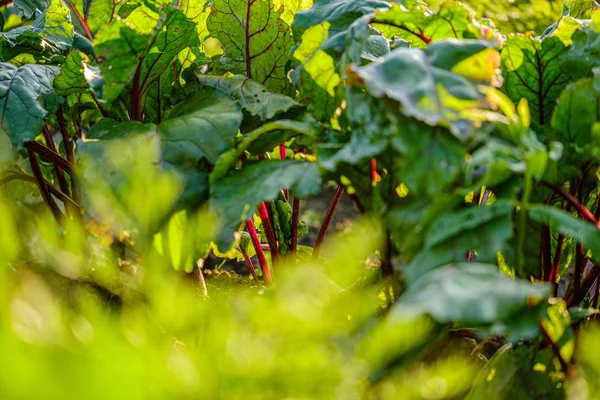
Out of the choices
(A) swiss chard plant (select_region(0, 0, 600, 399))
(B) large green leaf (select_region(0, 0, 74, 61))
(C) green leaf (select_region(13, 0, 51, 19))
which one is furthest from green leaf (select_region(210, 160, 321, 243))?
(C) green leaf (select_region(13, 0, 51, 19))

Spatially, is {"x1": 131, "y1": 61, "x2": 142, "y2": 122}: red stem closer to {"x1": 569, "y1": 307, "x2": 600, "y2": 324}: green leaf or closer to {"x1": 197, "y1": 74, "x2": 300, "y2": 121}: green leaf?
{"x1": 197, "y1": 74, "x2": 300, "y2": 121}: green leaf

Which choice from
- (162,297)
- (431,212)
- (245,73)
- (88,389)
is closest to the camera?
(88,389)

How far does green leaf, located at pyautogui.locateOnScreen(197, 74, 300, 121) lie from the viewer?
0.94m

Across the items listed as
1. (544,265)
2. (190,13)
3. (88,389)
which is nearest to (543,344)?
(544,265)

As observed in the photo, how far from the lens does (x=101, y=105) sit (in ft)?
3.54

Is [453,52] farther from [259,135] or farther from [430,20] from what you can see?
[259,135]

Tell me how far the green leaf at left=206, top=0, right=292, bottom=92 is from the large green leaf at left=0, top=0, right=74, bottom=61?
0.31m

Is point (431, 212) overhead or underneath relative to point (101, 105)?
overhead

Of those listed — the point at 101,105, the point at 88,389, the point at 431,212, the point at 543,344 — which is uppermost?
the point at 88,389

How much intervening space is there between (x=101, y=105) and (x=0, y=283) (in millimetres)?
788

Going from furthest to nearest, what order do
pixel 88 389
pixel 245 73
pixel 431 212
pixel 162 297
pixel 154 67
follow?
1. pixel 245 73
2. pixel 154 67
3. pixel 431 212
4. pixel 162 297
5. pixel 88 389

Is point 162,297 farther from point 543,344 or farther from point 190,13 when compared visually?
point 190,13

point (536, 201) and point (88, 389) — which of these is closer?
point (88, 389)

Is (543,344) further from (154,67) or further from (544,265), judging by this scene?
(154,67)
